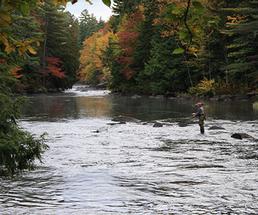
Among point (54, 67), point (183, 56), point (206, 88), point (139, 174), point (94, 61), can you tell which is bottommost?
point (139, 174)

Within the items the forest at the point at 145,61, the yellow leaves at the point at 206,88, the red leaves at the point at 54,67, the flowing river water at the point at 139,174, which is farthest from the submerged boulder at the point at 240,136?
the red leaves at the point at 54,67

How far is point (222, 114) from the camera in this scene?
31.9 metres

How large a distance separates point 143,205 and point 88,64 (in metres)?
101

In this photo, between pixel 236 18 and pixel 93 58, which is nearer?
pixel 236 18

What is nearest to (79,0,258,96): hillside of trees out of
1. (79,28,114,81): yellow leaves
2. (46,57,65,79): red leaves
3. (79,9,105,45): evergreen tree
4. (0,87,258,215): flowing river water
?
(46,57,65,79): red leaves

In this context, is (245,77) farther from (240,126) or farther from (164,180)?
(164,180)

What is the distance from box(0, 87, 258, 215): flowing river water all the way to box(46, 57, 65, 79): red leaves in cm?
4481

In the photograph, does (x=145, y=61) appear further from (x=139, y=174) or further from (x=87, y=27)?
(x=87, y=27)

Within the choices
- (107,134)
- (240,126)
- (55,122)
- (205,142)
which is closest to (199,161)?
(205,142)

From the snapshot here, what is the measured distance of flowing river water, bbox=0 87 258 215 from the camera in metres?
9.82

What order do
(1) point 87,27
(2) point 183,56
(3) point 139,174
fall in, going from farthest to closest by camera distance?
(1) point 87,27 < (2) point 183,56 < (3) point 139,174

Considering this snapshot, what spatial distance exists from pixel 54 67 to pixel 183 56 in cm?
2527

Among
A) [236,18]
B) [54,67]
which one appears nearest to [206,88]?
[236,18]

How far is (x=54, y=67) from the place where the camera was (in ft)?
227
